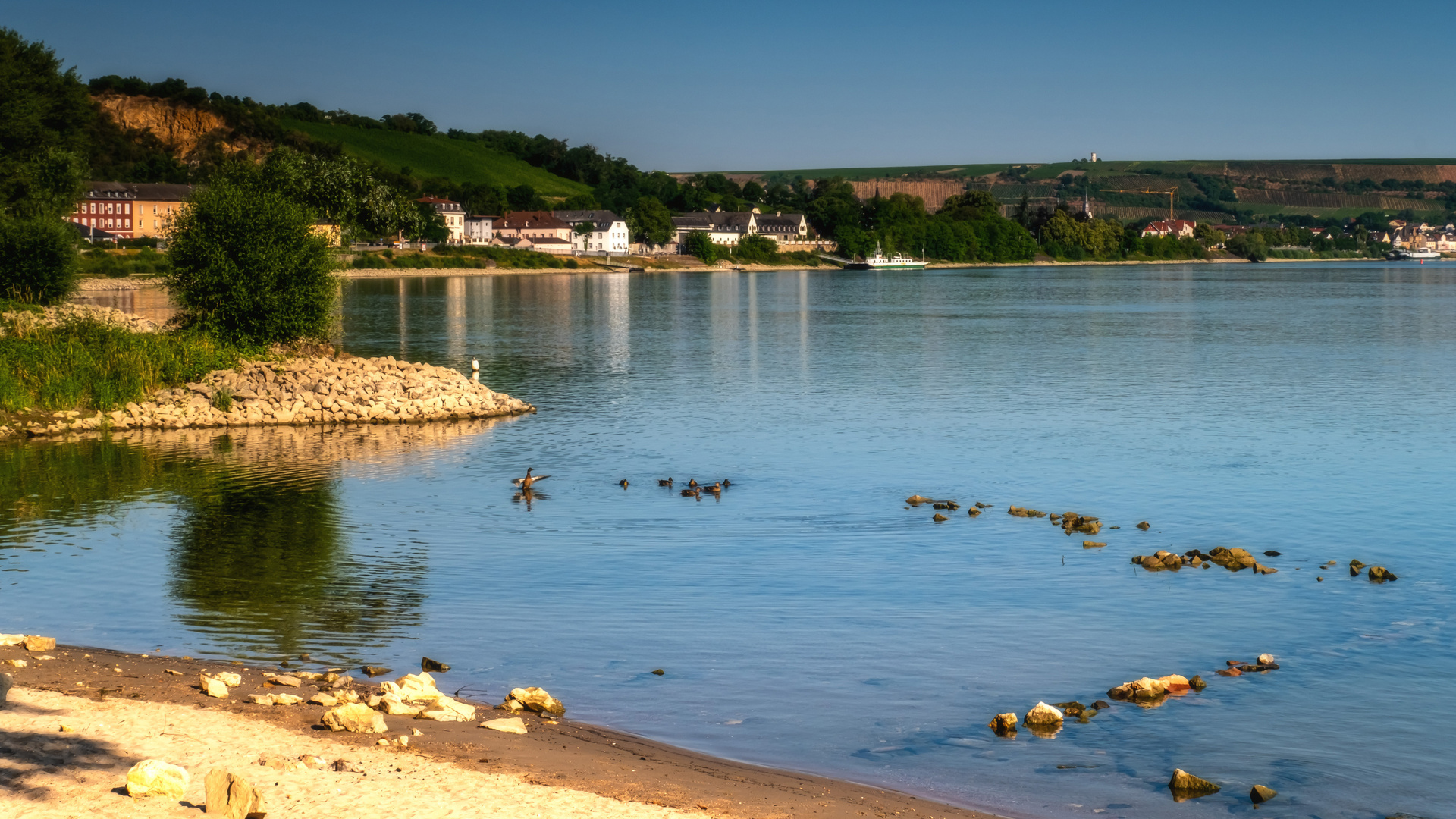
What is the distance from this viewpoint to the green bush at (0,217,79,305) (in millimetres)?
48219

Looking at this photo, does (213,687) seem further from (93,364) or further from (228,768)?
(93,364)

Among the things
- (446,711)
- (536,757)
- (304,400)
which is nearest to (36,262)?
(304,400)

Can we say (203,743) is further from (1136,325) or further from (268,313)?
(1136,325)

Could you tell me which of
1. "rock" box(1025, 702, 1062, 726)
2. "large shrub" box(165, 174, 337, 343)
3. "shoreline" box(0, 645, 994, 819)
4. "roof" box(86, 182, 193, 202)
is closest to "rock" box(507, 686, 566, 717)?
"shoreline" box(0, 645, 994, 819)

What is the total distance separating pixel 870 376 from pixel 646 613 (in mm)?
34956

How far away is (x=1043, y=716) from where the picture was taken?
1287cm

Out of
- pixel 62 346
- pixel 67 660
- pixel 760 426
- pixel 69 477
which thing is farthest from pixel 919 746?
pixel 62 346

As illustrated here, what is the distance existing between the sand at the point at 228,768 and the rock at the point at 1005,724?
13.0ft

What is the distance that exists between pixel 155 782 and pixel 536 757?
309cm

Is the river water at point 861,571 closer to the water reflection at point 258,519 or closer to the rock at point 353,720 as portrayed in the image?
the water reflection at point 258,519

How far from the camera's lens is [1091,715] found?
1329 centimetres

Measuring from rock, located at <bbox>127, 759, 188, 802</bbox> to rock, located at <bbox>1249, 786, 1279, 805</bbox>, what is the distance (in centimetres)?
859

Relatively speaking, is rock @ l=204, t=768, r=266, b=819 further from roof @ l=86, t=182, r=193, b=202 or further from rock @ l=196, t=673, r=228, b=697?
roof @ l=86, t=182, r=193, b=202

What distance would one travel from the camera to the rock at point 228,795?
29.5 ft
